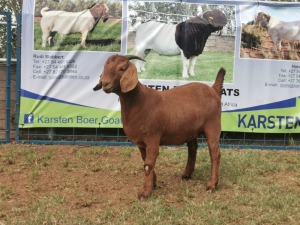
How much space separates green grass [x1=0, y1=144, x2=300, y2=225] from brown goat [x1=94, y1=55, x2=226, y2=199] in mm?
377

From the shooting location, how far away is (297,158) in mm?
7969

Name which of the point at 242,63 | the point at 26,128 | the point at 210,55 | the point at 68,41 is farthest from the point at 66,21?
the point at 242,63

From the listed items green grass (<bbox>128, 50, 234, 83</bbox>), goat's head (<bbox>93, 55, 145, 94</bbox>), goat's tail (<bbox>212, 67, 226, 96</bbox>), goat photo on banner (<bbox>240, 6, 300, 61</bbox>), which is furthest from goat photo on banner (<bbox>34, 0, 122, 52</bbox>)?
goat's head (<bbox>93, 55, 145, 94</bbox>)

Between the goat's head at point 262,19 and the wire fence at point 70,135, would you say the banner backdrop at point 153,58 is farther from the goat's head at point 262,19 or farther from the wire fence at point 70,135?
the wire fence at point 70,135

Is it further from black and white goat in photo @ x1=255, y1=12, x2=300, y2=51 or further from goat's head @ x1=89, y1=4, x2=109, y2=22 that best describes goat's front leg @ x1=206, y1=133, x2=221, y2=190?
goat's head @ x1=89, y1=4, x2=109, y2=22

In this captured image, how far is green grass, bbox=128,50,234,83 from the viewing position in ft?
27.8

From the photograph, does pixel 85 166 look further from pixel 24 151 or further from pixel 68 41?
pixel 68 41

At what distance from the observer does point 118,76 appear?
5180mm

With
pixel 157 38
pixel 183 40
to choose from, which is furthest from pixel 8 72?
pixel 183 40

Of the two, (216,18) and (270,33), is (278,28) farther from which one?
(216,18)

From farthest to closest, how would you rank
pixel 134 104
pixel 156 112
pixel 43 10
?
pixel 43 10
pixel 156 112
pixel 134 104

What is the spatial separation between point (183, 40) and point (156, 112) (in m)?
3.30

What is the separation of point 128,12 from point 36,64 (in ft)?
6.22

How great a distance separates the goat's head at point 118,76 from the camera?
5129 mm
